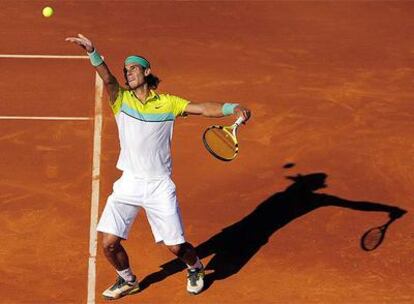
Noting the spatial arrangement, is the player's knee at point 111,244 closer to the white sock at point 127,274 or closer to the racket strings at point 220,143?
the white sock at point 127,274

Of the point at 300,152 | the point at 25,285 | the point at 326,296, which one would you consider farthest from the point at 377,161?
the point at 25,285

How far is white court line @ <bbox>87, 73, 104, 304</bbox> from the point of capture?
1509cm

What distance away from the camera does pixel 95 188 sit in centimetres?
1706

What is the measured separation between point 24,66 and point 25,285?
644 centimetres

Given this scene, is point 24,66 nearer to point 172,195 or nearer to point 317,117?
point 317,117

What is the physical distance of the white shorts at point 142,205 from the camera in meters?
14.0

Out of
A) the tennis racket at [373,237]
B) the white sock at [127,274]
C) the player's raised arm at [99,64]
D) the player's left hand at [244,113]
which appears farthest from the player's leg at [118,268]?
the tennis racket at [373,237]

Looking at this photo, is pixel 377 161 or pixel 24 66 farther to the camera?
pixel 24 66

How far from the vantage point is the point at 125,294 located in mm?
14797

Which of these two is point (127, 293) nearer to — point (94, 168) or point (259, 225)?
point (259, 225)

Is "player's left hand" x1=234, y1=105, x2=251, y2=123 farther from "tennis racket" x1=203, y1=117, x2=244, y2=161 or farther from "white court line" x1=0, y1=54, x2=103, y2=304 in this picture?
"white court line" x1=0, y1=54, x2=103, y2=304

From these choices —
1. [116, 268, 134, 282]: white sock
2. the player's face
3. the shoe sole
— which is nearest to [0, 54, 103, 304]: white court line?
the shoe sole

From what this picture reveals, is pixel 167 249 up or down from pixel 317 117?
down

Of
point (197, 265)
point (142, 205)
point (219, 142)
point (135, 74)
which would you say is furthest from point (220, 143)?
point (197, 265)
